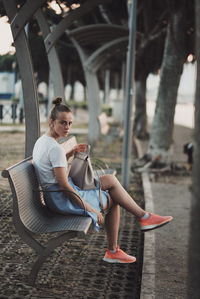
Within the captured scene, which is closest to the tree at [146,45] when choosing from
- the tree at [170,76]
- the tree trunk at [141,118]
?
the tree trunk at [141,118]

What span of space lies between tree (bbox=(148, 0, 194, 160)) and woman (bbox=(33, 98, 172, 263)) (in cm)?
701

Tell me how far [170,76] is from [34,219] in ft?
25.6

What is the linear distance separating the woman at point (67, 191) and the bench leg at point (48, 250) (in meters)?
0.38

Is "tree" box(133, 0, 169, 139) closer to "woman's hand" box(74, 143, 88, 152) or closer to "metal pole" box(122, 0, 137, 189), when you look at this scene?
"metal pole" box(122, 0, 137, 189)

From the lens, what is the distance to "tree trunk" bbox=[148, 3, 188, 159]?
11773 millimetres

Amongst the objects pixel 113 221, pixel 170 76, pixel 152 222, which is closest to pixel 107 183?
pixel 113 221

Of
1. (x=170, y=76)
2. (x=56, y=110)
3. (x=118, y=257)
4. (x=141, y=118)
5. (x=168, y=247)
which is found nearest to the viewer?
(x=56, y=110)

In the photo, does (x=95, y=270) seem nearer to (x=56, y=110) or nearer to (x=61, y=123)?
(x=61, y=123)

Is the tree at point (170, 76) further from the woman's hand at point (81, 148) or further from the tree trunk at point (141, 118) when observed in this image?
the tree trunk at point (141, 118)

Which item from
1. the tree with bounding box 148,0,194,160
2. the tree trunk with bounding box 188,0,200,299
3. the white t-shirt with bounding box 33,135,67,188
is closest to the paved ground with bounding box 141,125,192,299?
the white t-shirt with bounding box 33,135,67,188

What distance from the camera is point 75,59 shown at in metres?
28.5

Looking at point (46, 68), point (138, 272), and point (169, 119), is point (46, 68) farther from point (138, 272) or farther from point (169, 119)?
point (138, 272)

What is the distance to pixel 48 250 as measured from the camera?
4.41 metres

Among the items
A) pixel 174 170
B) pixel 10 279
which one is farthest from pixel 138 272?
pixel 174 170
